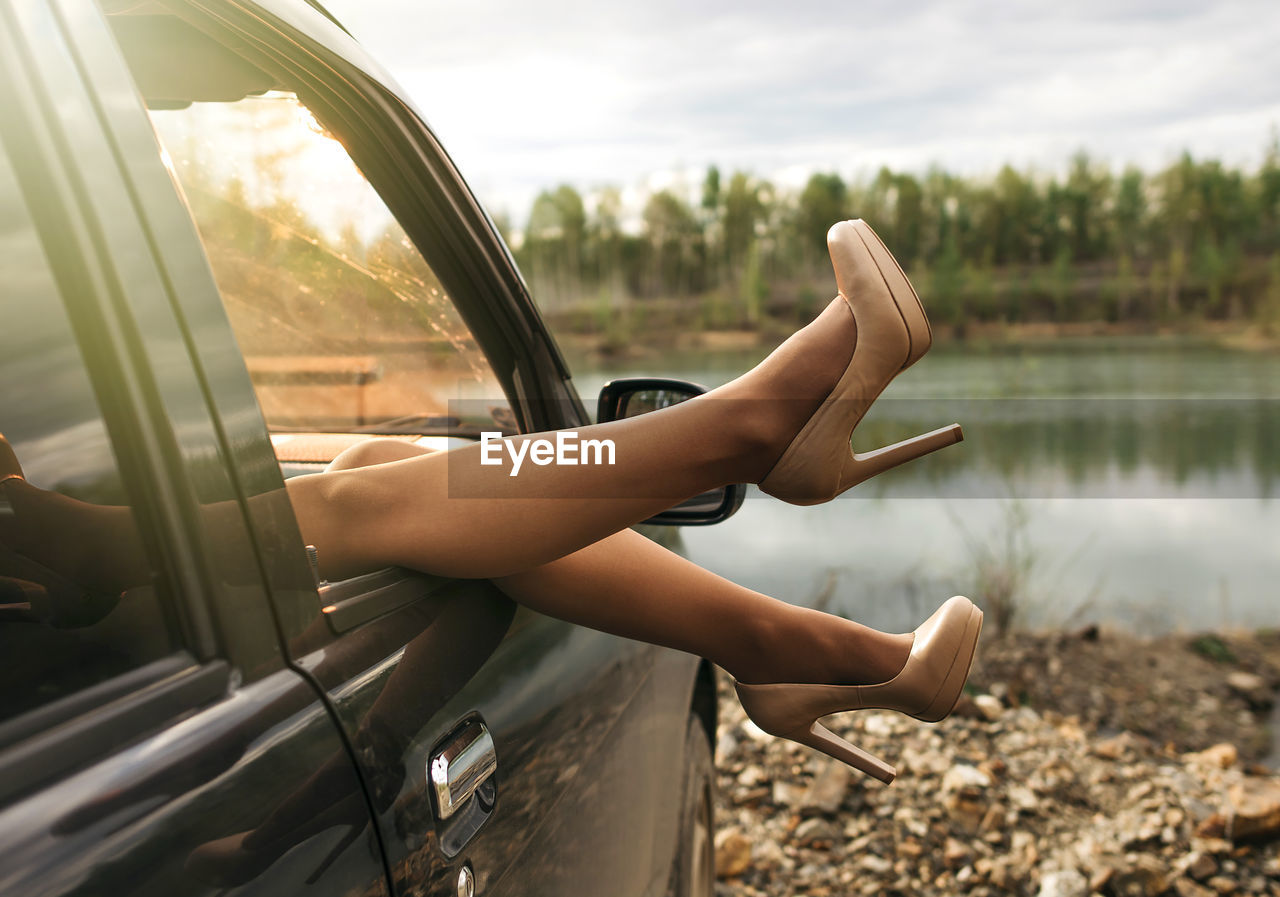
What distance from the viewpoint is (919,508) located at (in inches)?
277

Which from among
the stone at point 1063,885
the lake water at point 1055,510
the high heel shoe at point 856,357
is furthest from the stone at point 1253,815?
the high heel shoe at point 856,357

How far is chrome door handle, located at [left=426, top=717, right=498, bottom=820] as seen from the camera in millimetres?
700

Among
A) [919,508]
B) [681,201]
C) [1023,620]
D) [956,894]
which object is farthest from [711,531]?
[681,201]

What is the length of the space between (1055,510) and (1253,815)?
14.2 feet

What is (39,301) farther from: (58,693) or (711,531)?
(711,531)

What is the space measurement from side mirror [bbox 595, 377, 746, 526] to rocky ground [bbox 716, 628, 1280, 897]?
51.9 inches

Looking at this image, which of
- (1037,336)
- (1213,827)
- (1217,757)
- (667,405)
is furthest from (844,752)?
(1037,336)

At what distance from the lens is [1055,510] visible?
6406 millimetres

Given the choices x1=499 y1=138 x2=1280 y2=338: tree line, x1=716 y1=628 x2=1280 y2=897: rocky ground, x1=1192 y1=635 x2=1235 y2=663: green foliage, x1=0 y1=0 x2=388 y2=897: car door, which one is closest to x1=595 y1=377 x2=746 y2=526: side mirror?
x1=0 y1=0 x2=388 y2=897: car door

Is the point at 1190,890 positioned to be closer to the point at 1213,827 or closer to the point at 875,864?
the point at 1213,827

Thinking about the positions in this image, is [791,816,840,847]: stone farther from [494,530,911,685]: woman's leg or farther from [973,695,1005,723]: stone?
[494,530,911,685]: woman's leg

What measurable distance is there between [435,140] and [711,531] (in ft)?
20.9

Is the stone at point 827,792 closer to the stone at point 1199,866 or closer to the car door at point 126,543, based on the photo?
the stone at point 1199,866

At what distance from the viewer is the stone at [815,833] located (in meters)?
2.44
